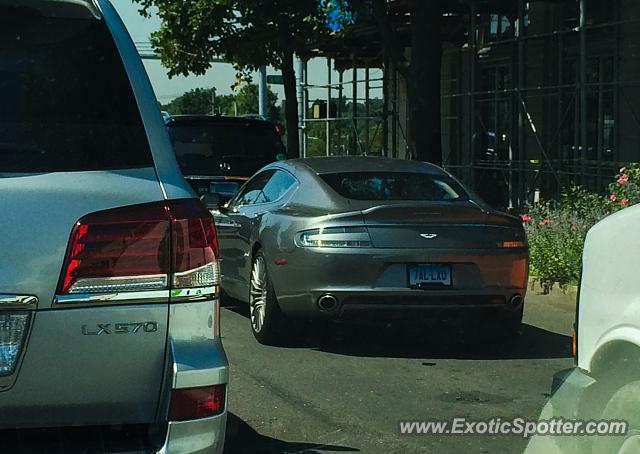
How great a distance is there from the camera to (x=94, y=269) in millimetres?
2879

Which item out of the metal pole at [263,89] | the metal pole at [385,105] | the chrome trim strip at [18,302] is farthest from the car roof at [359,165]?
the metal pole at [263,89]

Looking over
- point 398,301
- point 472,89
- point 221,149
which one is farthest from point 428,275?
point 472,89

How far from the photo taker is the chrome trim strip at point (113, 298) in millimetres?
2842

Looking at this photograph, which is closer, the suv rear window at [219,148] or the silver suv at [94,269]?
the silver suv at [94,269]

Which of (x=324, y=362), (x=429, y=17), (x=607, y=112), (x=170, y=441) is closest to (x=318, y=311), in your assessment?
(x=324, y=362)

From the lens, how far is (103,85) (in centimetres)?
321

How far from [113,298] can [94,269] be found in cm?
10

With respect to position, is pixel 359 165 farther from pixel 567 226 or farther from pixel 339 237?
pixel 567 226

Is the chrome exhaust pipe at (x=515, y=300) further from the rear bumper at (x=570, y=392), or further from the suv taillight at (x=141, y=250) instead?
the suv taillight at (x=141, y=250)

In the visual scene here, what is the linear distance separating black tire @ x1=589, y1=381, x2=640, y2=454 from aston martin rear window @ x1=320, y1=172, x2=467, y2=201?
4393 millimetres

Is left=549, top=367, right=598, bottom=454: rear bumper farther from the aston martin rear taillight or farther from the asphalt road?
the aston martin rear taillight

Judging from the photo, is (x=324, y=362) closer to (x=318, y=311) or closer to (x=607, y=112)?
(x=318, y=311)

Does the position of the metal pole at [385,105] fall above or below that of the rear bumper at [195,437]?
above

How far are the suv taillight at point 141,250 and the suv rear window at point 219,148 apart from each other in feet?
31.1
